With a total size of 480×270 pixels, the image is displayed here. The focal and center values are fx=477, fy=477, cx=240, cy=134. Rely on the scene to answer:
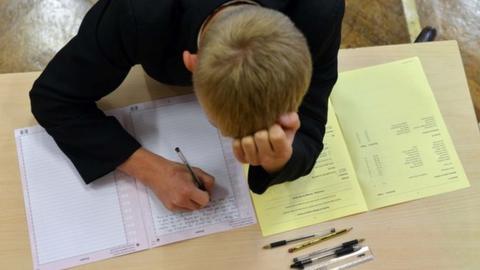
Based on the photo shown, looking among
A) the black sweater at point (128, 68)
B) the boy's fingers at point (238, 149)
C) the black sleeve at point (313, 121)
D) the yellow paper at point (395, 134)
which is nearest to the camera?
the boy's fingers at point (238, 149)

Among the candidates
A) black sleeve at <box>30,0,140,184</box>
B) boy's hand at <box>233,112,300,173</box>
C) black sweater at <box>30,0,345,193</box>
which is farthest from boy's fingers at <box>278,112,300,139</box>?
black sleeve at <box>30,0,140,184</box>

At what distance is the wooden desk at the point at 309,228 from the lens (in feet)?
A: 2.88

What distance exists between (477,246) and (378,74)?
0.41 metres

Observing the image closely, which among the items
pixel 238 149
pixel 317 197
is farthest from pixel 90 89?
pixel 317 197

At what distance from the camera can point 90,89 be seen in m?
0.87

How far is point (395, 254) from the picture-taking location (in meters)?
0.93

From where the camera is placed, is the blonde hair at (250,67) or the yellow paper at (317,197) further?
the yellow paper at (317,197)

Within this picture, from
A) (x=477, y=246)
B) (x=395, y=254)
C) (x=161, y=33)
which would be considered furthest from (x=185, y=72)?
(x=477, y=246)

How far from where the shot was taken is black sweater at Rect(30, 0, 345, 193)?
0.77m

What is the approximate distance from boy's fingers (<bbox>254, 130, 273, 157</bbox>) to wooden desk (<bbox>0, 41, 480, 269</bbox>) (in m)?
0.27

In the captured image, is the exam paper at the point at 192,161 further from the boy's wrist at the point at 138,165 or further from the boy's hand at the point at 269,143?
the boy's hand at the point at 269,143

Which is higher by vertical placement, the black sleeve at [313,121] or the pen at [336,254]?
the black sleeve at [313,121]

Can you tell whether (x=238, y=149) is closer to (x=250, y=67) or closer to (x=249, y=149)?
(x=249, y=149)

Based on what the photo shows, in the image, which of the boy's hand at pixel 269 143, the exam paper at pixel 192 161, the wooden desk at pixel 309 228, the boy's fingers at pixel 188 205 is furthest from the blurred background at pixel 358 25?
the boy's hand at pixel 269 143
